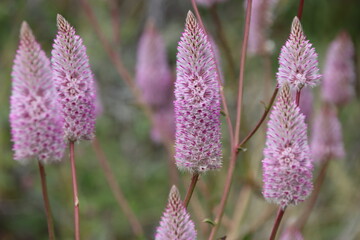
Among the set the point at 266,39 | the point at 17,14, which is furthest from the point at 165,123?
the point at 17,14

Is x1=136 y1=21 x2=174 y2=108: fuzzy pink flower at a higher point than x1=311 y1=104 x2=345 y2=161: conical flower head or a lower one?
higher

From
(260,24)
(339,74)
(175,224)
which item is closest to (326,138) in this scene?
(339,74)

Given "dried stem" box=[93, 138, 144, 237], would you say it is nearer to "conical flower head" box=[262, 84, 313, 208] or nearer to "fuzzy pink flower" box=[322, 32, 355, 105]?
"conical flower head" box=[262, 84, 313, 208]

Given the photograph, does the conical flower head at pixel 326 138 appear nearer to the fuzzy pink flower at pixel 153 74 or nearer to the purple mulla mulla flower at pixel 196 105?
the fuzzy pink flower at pixel 153 74

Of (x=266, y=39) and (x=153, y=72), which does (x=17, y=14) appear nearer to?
(x=153, y=72)

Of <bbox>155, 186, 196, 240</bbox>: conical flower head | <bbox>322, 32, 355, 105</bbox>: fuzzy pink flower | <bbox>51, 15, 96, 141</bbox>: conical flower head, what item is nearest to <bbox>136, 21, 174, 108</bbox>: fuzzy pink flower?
<bbox>322, 32, 355, 105</bbox>: fuzzy pink flower
